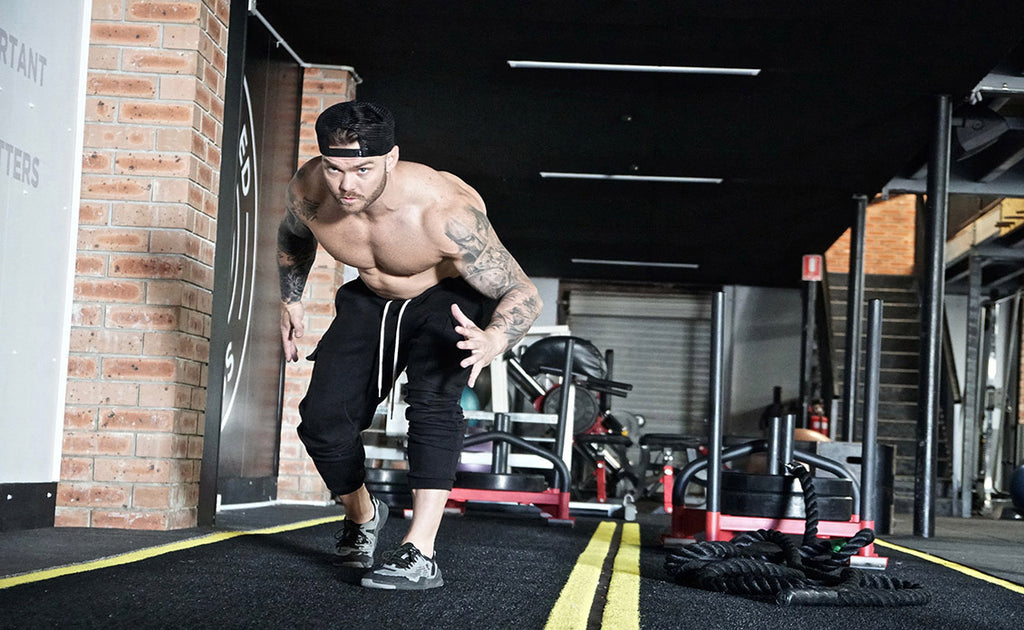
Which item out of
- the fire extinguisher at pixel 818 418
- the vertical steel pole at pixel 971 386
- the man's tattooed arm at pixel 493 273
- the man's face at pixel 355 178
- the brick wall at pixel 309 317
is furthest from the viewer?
the vertical steel pole at pixel 971 386

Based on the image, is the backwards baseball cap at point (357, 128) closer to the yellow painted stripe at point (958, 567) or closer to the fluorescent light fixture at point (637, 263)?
the yellow painted stripe at point (958, 567)

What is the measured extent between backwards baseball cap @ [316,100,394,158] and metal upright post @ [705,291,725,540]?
141 centimetres

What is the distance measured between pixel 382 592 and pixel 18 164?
2.17 m

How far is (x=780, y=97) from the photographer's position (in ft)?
21.8

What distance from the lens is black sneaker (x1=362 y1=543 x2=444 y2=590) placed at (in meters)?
2.65

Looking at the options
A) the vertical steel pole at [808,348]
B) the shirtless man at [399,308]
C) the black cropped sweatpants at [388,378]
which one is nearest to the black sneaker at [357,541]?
the shirtless man at [399,308]

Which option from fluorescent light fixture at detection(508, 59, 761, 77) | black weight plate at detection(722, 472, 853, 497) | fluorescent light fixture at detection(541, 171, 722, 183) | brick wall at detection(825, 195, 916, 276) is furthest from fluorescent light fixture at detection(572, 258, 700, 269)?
black weight plate at detection(722, 472, 853, 497)

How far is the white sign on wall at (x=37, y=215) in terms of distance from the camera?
3709 millimetres

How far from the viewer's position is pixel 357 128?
101 inches

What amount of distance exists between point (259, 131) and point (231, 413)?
1.55 m

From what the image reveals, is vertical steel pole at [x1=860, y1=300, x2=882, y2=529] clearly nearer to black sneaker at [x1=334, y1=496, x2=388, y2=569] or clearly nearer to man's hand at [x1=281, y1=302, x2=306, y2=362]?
black sneaker at [x1=334, y1=496, x2=388, y2=569]

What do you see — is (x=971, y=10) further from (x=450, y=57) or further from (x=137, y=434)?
(x=137, y=434)

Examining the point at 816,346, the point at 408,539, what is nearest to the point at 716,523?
the point at 408,539

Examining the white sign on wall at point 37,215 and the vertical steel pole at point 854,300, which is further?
the vertical steel pole at point 854,300
